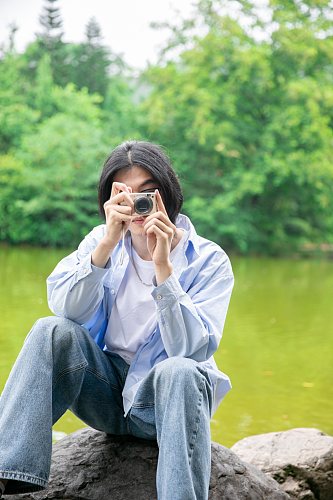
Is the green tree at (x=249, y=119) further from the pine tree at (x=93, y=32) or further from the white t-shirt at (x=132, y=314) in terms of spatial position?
the white t-shirt at (x=132, y=314)

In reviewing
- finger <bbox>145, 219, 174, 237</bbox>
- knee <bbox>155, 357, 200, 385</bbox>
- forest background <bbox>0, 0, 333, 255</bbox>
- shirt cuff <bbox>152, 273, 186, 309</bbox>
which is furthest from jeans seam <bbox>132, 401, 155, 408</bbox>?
forest background <bbox>0, 0, 333, 255</bbox>

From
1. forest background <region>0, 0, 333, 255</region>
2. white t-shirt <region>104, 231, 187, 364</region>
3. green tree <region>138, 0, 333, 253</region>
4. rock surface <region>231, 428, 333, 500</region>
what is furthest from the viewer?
green tree <region>138, 0, 333, 253</region>

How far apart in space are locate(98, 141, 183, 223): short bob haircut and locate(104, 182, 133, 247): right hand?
107 mm

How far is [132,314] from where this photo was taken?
2287 millimetres

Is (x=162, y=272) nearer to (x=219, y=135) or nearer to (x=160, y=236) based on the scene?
(x=160, y=236)

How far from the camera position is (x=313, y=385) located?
546cm

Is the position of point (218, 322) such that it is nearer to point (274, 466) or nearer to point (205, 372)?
point (205, 372)

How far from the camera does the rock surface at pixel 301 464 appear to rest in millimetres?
2832

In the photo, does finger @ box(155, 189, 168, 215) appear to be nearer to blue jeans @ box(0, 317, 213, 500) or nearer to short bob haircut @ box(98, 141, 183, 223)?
short bob haircut @ box(98, 141, 183, 223)

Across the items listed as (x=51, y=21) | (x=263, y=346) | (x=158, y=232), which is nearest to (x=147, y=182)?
(x=158, y=232)

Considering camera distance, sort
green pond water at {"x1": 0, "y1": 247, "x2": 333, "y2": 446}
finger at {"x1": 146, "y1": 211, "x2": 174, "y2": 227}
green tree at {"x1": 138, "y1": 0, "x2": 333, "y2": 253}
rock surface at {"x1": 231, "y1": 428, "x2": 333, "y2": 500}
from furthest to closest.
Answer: green tree at {"x1": 138, "y1": 0, "x2": 333, "y2": 253}
green pond water at {"x1": 0, "y1": 247, "x2": 333, "y2": 446}
rock surface at {"x1": 231, "y1": 428, "x2": 333, "y2": 500}
finger at {"x1": 146, "y1": 211, "x2": 174, "y2": 227}

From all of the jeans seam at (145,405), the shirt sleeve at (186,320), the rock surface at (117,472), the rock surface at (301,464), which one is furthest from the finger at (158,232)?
the rock surface at (301,464)

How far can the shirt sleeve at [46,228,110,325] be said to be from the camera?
2.16 m

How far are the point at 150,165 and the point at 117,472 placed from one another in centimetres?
95
